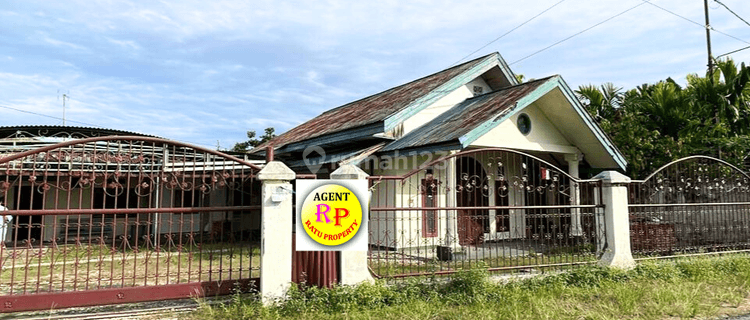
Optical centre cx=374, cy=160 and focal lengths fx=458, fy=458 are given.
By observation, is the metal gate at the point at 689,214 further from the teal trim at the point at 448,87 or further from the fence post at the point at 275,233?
the fence post at the point at 275,233

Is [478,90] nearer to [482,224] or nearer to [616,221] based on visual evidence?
[482,224]

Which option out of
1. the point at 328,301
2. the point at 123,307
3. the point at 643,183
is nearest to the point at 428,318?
the point at 328,301

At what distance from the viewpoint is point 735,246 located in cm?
903

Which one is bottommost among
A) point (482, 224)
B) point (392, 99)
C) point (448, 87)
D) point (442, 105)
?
point (482, 224)

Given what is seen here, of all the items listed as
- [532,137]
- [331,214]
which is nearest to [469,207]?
[331,214]

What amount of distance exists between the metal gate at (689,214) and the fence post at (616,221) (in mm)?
753

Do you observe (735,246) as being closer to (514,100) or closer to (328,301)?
(514,100)

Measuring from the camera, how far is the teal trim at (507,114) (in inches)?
347

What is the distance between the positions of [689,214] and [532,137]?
353cm

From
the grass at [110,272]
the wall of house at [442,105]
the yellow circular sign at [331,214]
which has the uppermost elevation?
the wall of house at [442,105]

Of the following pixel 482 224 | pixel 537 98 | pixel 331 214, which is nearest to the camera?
pixel 331 214

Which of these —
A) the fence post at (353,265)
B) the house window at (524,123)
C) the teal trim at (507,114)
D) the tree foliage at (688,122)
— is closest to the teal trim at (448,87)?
the house window at (524,123)

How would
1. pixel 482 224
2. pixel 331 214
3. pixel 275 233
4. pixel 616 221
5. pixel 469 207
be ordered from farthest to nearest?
pixel 482 224, pixel 616 221, pixel 469 207, pixel 331 214, pixel 275 233

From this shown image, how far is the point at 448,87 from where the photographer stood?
1178 centimetres
